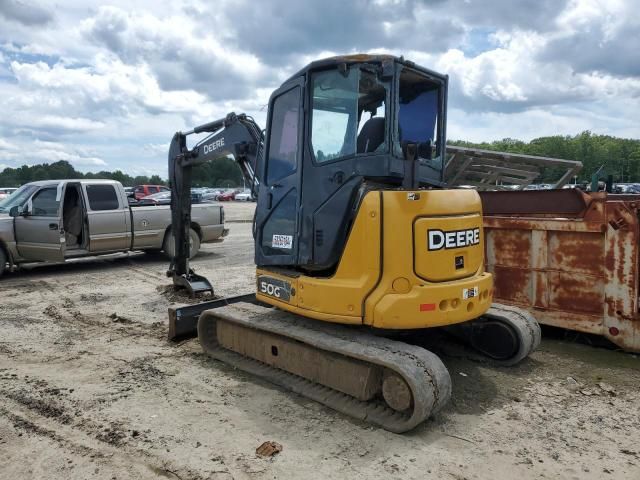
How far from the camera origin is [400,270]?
163 inches

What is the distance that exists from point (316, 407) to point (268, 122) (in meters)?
2.67

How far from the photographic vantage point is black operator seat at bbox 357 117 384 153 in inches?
170

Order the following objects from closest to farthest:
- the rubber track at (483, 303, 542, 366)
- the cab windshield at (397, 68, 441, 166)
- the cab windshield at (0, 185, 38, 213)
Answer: the cab windshield at (397, 68, 441, 166) → the rubber track at (483, 303, 542, 366) → the cab windshield at (0, 185, 38, 213)

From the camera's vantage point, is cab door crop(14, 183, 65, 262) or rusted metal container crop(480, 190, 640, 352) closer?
rusted metal container crop(480, 190, 640, 352)

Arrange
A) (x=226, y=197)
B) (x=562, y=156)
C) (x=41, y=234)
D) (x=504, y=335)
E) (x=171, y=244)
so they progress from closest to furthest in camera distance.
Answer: (x=504, y=335) < (x=41, y=234) < (x=171, y=244) < (x=226, y=197) < (x=562, y=156)

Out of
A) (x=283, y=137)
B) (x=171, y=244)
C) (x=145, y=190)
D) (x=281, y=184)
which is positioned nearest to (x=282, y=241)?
(x=281, y=184)

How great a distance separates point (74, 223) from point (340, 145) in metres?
8.74

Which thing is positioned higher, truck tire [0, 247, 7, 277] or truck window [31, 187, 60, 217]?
truck window [31, 187, 60, 217]

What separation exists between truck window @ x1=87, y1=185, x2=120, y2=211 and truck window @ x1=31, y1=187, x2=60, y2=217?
660 millimetres

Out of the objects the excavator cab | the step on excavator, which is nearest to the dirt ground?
the step on excavator

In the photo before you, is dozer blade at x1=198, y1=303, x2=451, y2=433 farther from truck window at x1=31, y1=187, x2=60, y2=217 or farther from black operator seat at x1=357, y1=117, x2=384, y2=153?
truck window at x1=31, y1=187, x2=60, y2=217

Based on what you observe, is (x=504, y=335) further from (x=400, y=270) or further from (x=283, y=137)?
(x=283, y=137)

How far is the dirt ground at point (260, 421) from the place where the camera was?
3.49 meters

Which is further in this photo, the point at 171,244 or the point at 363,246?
the point at 171,244
